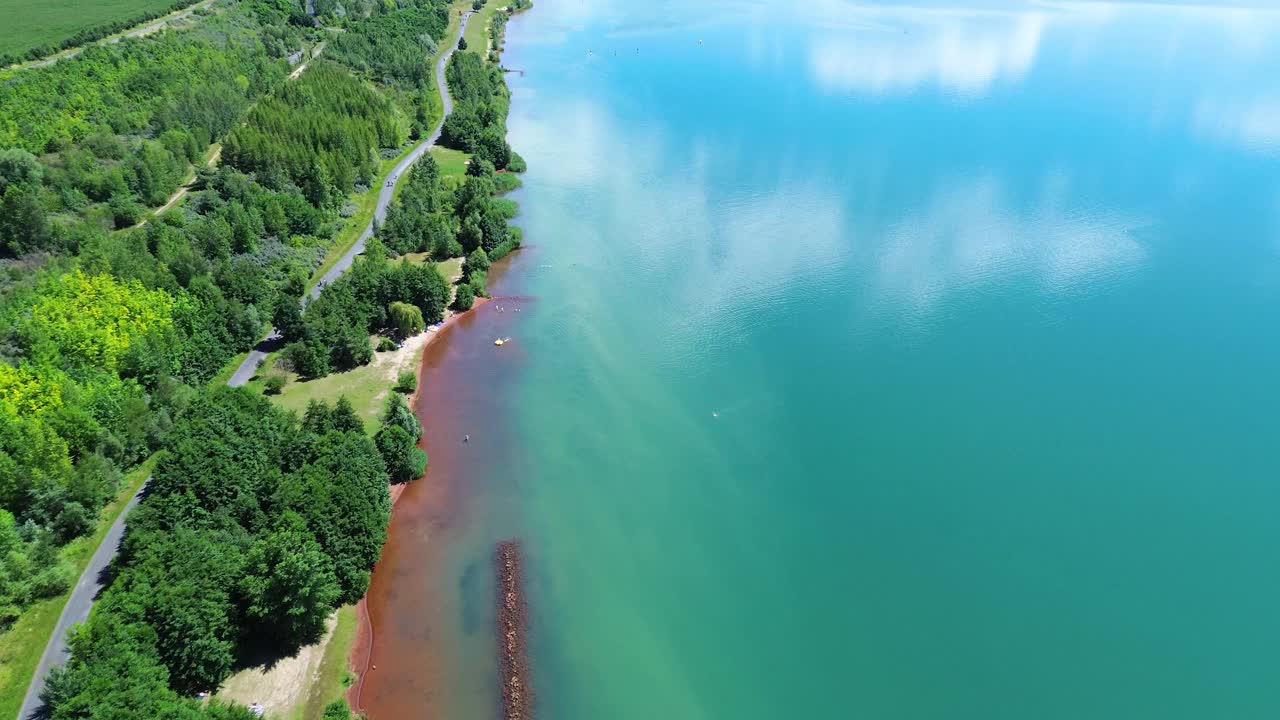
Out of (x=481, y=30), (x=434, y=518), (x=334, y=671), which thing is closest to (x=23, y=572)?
(x=334, y=671)

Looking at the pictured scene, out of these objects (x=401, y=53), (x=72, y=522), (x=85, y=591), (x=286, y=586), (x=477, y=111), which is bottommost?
(x=85, y=591)

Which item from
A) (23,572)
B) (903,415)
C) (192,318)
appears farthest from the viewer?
(903,415)

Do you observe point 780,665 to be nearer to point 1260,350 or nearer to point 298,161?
point 1260,350

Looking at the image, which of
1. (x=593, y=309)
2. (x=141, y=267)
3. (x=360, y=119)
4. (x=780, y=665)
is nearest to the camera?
(x=780, y=665)

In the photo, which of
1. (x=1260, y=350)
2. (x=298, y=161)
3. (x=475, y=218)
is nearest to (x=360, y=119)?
(x=298, y=161)

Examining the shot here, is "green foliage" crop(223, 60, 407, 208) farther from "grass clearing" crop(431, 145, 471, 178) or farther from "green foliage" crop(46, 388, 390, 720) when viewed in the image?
"green foliage" crop(46, 388, 390, 720)

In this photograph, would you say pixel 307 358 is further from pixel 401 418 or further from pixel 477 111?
pixel 477 111

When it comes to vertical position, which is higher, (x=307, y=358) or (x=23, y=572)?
(x=307, y=358)

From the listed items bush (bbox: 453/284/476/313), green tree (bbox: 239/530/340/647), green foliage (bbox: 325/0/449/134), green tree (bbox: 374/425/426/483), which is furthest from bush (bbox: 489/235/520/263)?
green tree (bbox: 239/530/340/647)
